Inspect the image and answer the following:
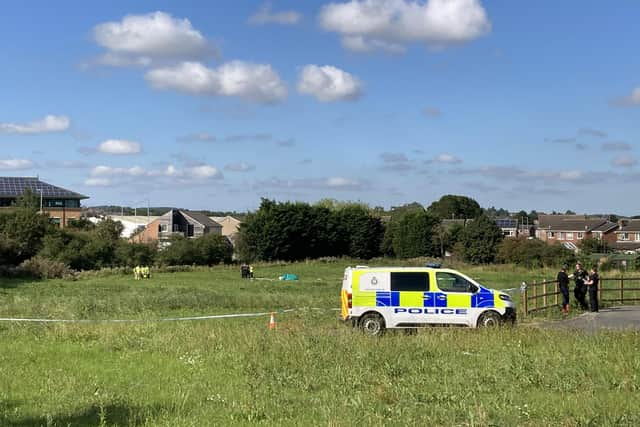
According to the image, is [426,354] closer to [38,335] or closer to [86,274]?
[38,335]

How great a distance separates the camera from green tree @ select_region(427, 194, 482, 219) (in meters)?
167

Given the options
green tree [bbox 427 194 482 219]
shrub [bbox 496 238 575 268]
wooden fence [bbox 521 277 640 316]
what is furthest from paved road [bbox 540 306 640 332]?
green tree [bbox 427 194 482 219]

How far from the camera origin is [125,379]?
11273 millimetres

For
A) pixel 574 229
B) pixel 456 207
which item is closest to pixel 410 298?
pixel 574 229

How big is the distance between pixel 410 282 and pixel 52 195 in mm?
114403

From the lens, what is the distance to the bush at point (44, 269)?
5353 centimetres

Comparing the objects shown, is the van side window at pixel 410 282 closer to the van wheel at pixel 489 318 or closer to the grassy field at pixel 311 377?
the van wheel at pixel 489 318

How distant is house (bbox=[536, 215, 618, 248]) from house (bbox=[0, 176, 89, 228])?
87892 mm


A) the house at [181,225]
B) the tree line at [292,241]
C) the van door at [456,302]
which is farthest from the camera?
the house at [181,225]

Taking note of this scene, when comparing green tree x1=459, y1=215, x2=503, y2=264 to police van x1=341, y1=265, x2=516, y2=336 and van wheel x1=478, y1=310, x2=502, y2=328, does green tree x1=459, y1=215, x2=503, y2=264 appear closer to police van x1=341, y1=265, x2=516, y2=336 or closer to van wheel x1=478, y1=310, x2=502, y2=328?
van wheel x1=478, y1=310, x2=502, y2=328

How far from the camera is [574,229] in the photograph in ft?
452

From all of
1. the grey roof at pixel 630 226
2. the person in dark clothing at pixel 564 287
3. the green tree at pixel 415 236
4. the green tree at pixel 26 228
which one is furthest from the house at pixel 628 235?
the person in dark clothing at pixel 564 287

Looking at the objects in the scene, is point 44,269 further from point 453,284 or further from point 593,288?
point 453,284

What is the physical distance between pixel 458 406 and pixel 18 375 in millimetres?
7328
